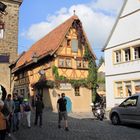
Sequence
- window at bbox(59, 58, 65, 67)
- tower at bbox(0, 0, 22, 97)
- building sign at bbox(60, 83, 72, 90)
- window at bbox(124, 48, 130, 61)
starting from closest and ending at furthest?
tower at bbox(0, 0, 22, 97)
window at bbox(124, 48, 130, 61)
building sign at bbox(60, 83, 72, 90)
window at bbox(59, 58, 65, 67)

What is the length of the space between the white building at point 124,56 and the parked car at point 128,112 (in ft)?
30.8

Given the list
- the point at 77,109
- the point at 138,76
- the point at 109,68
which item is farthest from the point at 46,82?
the point at 138,76

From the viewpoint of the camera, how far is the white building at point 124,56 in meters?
27.3

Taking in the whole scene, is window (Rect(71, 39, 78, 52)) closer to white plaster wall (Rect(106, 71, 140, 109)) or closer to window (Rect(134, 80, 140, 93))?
white plaster wall (Rect(106, 71, 140, 109))

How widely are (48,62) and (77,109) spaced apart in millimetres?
5856

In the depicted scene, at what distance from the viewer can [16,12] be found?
30.3 meters

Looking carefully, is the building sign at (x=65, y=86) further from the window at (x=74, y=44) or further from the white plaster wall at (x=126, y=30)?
the white plaster wall at (x=126, y=30)

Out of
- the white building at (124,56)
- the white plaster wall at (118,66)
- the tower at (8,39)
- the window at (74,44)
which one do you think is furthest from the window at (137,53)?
the tower at (8,39)

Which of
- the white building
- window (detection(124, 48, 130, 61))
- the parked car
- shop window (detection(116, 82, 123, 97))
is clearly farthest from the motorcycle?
window (detection(124, 48, 130, 61))

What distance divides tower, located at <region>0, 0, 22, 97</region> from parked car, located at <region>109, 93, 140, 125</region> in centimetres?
1319

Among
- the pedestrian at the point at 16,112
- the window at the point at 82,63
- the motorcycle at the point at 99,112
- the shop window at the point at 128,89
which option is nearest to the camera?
the pedestrian at the point at 16,112

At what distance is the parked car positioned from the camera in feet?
53.2

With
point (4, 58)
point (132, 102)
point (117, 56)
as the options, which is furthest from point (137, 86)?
point (4, 58)

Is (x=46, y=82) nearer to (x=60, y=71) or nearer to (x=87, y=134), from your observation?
(x=60, y=71)
